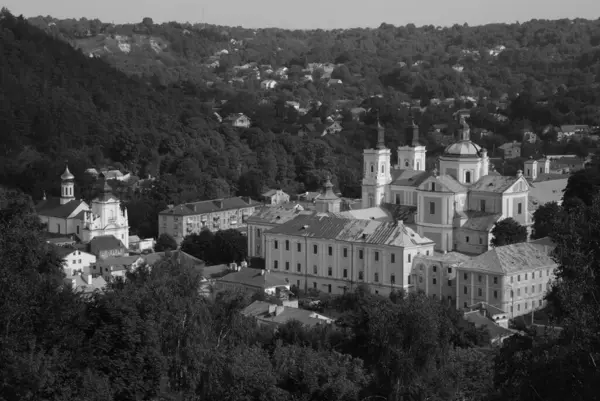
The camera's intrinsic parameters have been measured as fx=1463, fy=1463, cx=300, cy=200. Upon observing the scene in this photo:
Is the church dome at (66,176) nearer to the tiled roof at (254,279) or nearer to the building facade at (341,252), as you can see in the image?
the building facade at (341,252)

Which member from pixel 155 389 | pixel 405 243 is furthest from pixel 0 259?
pixel 405 243

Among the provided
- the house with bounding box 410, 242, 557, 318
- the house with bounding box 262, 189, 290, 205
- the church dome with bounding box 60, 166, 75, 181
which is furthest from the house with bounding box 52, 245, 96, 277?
the house with bounding box 262, 189, 290, 205

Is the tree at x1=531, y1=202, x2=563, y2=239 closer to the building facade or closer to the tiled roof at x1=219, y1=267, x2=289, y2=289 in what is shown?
the building facade

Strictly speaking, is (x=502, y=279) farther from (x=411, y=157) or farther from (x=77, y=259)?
(x=77, y=259)

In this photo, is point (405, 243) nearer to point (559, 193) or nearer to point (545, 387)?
Answer: point (559, 193)

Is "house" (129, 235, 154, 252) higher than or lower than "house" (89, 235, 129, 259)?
lower

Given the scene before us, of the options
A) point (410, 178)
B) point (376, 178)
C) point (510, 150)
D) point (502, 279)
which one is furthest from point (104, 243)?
point (510, 150)
